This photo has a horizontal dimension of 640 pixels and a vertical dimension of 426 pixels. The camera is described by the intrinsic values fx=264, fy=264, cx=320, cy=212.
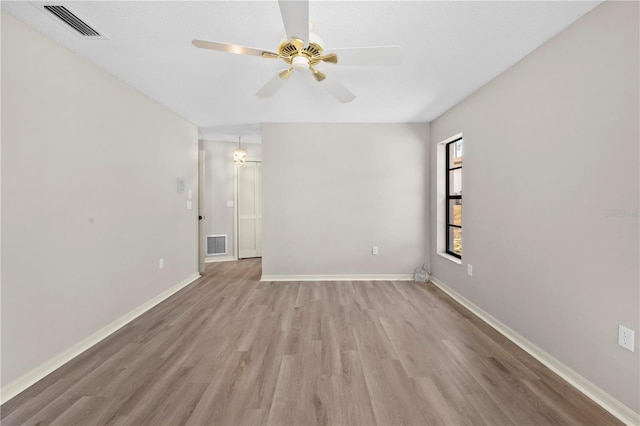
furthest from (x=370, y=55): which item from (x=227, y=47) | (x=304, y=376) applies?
(x=304, y=376)

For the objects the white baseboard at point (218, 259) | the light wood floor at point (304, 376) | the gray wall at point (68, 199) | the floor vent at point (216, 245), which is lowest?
the light wood floor at point (304, 376)

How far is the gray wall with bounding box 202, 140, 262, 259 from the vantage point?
571 centimetres

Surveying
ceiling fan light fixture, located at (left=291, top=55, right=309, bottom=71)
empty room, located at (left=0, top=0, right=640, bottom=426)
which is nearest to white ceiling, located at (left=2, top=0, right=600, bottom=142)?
empty room, located at (left=0, top=0, right=640, bottom=426)

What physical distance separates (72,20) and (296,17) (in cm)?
170

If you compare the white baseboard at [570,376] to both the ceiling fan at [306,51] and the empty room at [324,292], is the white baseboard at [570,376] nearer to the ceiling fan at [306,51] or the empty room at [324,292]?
the empty room at [324,292]

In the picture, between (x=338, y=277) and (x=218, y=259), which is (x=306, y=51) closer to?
(x=338, y=277)

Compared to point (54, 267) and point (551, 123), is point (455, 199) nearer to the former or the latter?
point (551, 123)

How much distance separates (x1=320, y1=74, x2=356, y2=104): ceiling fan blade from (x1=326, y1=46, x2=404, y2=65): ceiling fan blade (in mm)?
254

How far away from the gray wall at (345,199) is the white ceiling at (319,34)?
0.99 metres

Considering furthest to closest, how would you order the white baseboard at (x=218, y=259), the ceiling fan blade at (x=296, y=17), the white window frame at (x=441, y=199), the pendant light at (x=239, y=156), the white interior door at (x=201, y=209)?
the white baseboard at (x=218, y=259) < the pendant light at (x=239, y=156) < the white interior door at (x=201, y=209) < the white window frame at (x=441, y=199) < the ceiling fan blade at (x=296, y=17)

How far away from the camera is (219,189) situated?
5.81 metres

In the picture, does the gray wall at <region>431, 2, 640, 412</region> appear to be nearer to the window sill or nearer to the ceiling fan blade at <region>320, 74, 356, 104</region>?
the window sill

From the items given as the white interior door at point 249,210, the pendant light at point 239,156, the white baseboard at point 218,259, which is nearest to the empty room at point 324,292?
the pendant light at point 239,156

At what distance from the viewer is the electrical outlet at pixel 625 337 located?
1.50 metres
